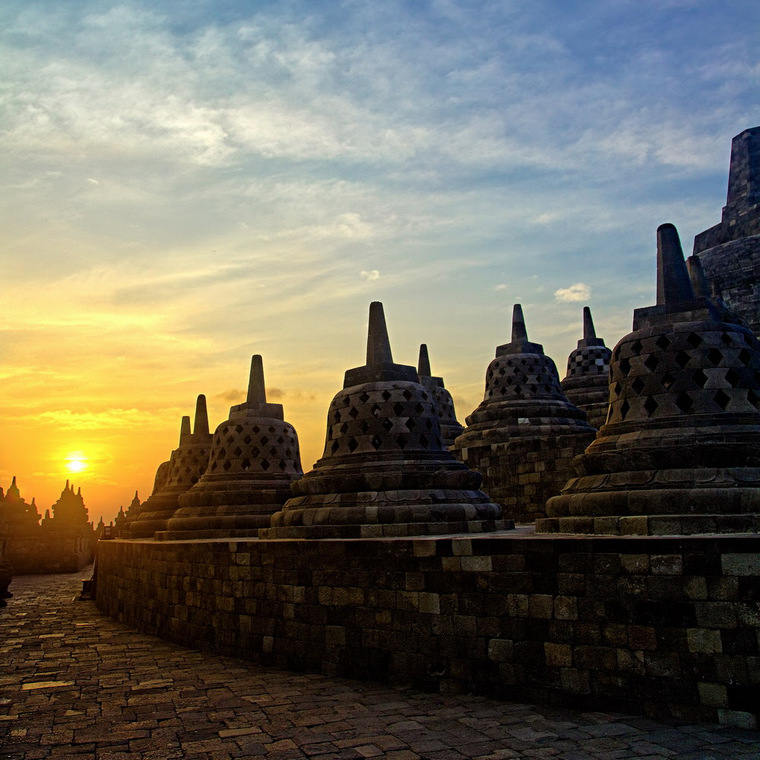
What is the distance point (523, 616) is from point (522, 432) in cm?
1066

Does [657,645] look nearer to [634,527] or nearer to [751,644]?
[751,644]

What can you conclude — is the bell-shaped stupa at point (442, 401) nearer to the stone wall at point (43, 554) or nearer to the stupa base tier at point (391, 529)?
the stupa base tier at point (391, 529)

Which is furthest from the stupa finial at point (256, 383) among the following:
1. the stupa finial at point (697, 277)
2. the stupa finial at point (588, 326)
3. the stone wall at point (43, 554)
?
the stone wall at point (43, 554)

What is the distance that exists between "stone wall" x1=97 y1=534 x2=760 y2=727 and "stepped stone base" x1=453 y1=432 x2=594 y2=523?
684 centimetres

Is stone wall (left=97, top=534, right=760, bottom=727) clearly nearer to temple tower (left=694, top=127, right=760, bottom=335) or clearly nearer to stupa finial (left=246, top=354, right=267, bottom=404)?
stupa finial (left=246, top=354, right=267, bottom=404)

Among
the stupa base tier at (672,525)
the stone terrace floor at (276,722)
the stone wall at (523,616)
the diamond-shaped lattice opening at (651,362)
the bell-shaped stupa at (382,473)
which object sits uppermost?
the diamond-shaped lattice opening at (651,362)

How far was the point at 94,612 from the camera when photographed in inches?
646

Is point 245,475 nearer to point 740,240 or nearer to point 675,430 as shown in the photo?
point 675,430

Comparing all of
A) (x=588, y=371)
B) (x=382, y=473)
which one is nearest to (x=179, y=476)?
(x=382, y=473)

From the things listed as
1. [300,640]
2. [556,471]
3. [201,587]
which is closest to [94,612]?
[201,587]

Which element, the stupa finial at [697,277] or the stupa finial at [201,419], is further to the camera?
the stupa finial at [201,419]

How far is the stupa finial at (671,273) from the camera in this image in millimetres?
8523

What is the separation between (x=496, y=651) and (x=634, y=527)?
1.89 m

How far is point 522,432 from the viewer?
1700cm
